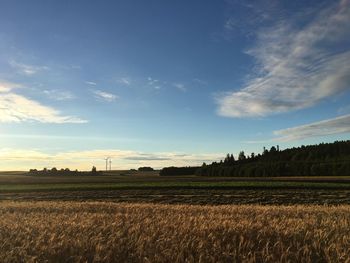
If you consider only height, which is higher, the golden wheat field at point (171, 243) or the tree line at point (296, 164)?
the tree line at point (296, 164)

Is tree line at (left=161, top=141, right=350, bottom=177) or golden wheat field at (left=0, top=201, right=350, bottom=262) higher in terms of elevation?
tree line at (left=161, top=141, right=350, bottom=177)

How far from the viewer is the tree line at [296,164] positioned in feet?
415

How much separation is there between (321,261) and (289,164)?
13875cm

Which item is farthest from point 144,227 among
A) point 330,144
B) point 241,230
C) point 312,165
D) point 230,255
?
point 330,144

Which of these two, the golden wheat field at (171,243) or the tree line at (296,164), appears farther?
the tree line at (296,164)

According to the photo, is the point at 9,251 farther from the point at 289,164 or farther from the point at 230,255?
the point at 289,164

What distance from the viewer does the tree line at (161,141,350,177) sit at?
415ft

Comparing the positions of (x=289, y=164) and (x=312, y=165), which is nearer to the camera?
(x=312, y=165)

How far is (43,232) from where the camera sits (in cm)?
742

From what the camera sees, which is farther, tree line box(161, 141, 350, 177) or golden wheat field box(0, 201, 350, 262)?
tree line box(161, 141, 350, 177)

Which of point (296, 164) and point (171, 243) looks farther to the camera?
point (296, 164)

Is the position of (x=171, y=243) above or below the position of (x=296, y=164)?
below

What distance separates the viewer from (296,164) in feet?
453

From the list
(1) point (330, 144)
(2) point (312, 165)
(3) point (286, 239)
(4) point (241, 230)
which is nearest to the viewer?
(3) point (286, 239)
